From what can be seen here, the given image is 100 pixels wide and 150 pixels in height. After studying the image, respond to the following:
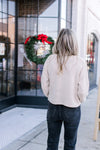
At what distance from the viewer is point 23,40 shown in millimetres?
6336

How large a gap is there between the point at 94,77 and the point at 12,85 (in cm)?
638

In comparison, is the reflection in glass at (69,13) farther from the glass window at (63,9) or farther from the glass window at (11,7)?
the glass window at (11,7)

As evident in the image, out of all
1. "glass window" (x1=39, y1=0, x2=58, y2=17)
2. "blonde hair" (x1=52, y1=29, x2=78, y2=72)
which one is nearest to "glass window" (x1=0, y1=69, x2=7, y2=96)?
"glass window" (x1=39, y1=0, x2=58, y2=17)

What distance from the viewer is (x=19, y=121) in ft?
16.8

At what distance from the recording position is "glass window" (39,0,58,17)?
Answer: 20.6ft

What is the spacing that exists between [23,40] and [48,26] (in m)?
0.84

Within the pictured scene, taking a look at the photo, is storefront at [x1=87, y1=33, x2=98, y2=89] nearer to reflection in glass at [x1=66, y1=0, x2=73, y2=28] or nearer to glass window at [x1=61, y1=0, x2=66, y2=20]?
reflection in glass at [x1=66, y1=0, x2=73, y2=28]

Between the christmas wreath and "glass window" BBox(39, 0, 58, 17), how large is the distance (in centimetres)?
72

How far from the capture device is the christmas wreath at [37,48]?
6148 mm

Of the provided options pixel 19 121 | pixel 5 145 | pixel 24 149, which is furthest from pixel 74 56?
pixel 19 121

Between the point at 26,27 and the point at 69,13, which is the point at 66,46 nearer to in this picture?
the point at 26,27

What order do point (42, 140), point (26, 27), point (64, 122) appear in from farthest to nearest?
point (26, 27) → point (42, 140) → point (64, 122)

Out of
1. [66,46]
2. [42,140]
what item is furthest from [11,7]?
[66,46]

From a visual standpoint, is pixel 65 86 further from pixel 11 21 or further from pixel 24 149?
pixel 11 21
